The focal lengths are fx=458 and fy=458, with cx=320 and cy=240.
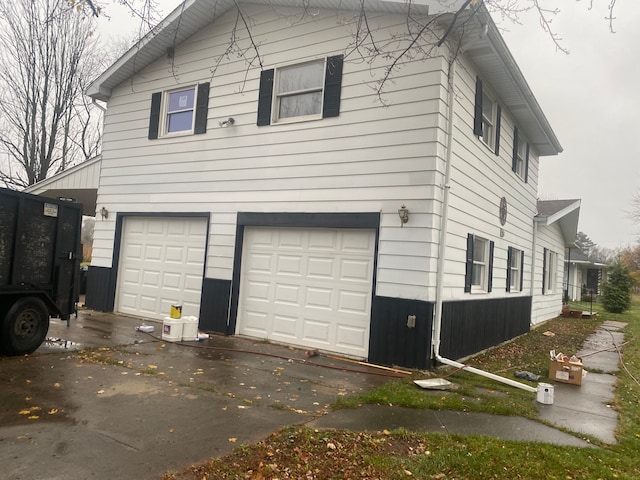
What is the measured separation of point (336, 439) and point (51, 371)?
4.00 m

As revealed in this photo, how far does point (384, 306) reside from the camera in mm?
7434

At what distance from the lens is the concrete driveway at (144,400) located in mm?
3568

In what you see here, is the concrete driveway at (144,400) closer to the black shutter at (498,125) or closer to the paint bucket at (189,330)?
the paint bucket at (189,330)

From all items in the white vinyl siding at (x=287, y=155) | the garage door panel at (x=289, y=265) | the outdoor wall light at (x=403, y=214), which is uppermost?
the white vinyl siding at (x=287, y=155)

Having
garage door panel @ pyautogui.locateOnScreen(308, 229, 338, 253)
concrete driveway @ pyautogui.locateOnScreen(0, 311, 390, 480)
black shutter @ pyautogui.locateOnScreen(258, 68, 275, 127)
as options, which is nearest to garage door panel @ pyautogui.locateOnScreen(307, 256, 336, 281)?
garage door panel @ pyautogui.locateOnScreen(308, 229, 338, 253)

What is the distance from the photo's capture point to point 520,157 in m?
12.9

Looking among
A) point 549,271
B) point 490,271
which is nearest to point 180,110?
point 490,271

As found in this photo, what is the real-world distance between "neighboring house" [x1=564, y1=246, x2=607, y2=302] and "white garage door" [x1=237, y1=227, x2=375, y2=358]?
78.7 ft

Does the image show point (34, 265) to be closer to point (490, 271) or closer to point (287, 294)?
point (287, 294)

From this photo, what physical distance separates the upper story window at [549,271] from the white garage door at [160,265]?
11562 mm

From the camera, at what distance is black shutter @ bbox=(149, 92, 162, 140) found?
10.8m

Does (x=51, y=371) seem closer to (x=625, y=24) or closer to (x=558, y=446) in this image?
(x=558, y=446)

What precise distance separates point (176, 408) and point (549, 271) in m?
15.4

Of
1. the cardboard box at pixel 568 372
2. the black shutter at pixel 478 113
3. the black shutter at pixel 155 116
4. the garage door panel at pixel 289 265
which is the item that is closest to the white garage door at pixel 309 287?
the garage door panel at pixel 289 265
